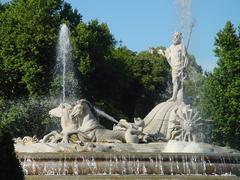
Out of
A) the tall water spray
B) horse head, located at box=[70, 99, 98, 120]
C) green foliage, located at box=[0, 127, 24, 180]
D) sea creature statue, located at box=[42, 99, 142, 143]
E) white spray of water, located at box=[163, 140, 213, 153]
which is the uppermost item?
the tall water spray

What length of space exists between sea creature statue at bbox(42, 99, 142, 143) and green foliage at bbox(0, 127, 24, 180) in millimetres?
11146

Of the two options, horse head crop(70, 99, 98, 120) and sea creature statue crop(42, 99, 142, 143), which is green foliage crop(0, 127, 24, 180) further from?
horse head crop(70, 99, 98, 120)

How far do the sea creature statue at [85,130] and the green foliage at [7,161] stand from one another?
11.1 metres

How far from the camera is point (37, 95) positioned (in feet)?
133

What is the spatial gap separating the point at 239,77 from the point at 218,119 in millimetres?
3075

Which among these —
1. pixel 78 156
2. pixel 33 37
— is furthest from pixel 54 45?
pixel 78 156

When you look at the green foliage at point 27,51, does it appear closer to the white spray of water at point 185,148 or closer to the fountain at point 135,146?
the fountain at point 135,146

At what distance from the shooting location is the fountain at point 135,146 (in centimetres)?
2017

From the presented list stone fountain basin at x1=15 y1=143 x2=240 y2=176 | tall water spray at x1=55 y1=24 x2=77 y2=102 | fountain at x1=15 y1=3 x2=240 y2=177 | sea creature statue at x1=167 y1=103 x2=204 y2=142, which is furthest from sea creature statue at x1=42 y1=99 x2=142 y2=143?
tall water spray at x1=55 y1=24 x2=77 y2=102

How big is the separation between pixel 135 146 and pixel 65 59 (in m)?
19.2

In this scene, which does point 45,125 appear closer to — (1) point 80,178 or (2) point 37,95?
(2) point 37,95

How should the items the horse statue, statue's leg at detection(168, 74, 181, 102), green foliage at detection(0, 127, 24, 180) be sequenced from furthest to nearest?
1. statue's leg at detection(168, 74, 181, 102)
2. the horse statue
3. green foliage at detection(0, 127, 24, 180)

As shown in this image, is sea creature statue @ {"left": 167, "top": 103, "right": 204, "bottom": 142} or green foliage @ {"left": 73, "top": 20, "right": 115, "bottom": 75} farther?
green foliage @ {"left": 73, "top": 20, "right": 115, "bottom": 75}

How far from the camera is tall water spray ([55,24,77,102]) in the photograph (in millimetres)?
41688
